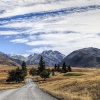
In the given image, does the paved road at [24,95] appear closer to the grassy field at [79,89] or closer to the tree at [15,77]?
the grassy field at [79,89]

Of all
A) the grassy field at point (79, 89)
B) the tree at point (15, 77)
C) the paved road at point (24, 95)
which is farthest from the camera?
the tree at point (15, 77)

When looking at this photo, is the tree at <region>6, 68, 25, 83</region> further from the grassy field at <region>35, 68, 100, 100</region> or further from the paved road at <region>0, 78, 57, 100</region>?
the paved road at <region>0, 78, 57, 100</region>

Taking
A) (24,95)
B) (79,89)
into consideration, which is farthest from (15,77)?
(24,95)

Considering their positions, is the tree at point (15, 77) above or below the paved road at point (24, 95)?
above

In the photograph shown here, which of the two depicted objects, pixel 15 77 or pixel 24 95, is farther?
pixel 15 77

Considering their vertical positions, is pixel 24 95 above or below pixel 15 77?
below

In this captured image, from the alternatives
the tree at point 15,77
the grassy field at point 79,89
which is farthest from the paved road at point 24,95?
the tree at point 15,77

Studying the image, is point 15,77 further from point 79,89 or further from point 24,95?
point 24,95

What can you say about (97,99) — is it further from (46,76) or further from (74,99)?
(46,76)

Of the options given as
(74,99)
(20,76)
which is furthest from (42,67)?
(74,99)

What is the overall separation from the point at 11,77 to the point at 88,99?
151 metres

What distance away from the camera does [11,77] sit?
584 feet

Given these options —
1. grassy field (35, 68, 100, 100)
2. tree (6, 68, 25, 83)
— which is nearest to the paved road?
grassy field (35, 68, 100, 100)

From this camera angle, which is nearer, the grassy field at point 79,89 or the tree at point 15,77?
the grassy field at point 79,89
